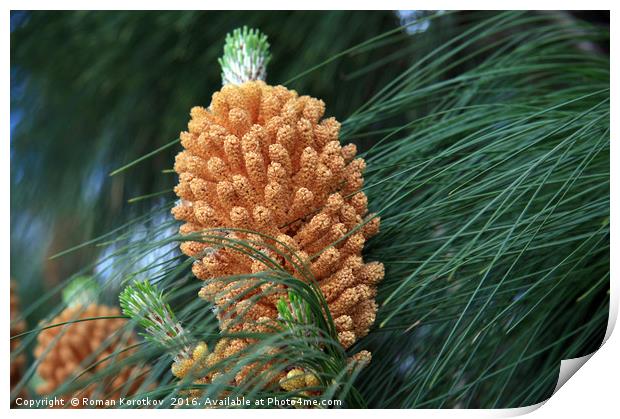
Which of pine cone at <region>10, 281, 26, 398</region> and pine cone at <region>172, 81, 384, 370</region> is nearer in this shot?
pine cone at <region>172, 81, 384, 370</region>

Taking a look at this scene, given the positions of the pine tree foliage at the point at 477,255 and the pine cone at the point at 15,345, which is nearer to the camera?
the pine tree foliage at the point at 477,255

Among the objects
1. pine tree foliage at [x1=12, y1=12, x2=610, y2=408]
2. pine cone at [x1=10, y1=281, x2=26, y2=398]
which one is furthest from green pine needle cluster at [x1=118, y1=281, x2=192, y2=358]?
pine cone at [x1=10, y1=281, x2=26, y2=398]

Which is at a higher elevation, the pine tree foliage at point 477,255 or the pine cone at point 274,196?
the pine cone at point 274,196

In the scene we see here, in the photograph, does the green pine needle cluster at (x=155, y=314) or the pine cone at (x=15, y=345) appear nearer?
the green pine needle cluster at (x=155, y=314)

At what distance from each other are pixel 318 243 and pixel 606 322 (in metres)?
0.27

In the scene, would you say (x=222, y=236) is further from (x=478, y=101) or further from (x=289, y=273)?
(x=478, y=101)

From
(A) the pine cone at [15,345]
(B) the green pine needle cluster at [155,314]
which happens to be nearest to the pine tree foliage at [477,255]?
(B) the green pine needle cluster at [155,314]

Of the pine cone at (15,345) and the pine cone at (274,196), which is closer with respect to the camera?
the pine cone at (274,196)

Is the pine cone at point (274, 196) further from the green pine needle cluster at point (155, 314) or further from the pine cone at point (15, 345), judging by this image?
the pine cone at point (15, 345)

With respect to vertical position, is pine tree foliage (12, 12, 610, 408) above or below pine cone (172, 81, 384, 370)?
below

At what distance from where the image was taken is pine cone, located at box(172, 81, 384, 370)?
1.48 feet

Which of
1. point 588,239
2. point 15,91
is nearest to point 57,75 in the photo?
point 15,91

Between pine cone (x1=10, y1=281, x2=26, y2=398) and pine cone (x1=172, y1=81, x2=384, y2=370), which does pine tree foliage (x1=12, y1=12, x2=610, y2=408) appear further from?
pine cone (x1=10, y1=281, x2=26, y2=398)

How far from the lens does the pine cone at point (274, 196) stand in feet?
1.48
